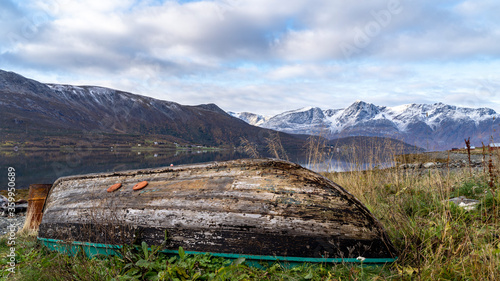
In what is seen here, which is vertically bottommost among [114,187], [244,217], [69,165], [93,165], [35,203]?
[69,165]

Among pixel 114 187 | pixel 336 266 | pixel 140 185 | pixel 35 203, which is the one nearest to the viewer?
pixel 336 266

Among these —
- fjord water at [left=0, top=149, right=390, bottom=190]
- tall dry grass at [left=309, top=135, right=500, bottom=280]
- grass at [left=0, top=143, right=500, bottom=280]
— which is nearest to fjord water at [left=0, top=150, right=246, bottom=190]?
fjord water at [left=0, top=149, right=390, bottom=190]

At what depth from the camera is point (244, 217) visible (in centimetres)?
312

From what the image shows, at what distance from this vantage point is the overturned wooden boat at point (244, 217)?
9.86 ft

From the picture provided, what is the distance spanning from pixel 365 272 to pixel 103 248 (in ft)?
10.7

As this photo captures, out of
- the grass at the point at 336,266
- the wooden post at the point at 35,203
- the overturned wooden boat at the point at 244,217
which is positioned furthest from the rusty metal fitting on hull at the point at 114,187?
the wooden post at the point at 35,203

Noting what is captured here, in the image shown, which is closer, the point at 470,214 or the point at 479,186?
the point at 470,214

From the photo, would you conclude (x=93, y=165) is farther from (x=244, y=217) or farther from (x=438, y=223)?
(x=438, y=223)

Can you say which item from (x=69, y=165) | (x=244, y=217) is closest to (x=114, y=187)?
(x=244, y=217)

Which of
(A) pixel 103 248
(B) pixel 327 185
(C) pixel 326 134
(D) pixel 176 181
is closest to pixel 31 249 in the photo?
(A) pixel 103 248

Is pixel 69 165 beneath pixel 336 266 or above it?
beneath

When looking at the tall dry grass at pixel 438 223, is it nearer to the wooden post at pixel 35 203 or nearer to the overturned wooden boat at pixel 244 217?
the overturned wooden boat at pixel 244 217

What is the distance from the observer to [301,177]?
3.36 metres

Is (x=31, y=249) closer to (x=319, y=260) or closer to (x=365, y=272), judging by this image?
(x=319, y=260)
